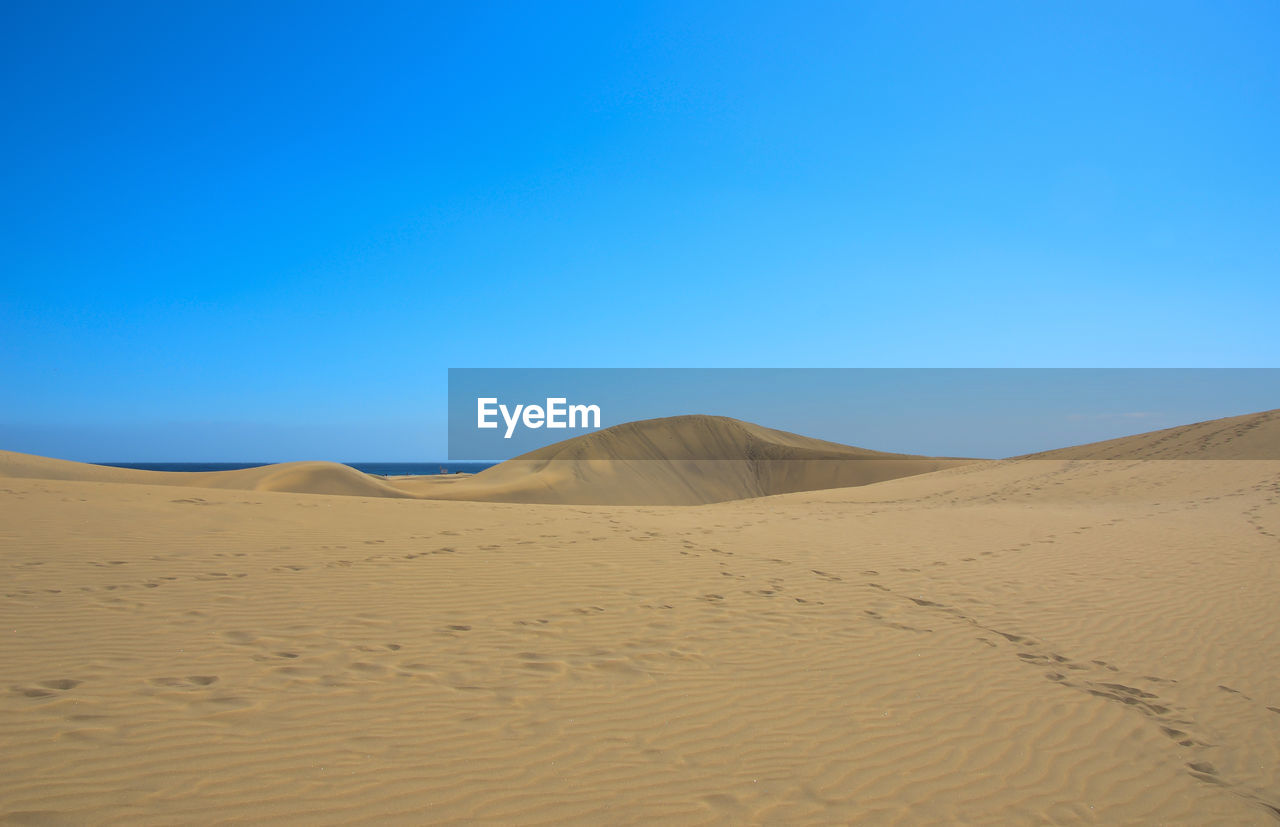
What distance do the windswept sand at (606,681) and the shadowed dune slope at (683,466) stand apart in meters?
31.7

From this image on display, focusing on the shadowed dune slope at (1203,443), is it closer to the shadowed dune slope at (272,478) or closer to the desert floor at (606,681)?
the desert floor at (606,681)

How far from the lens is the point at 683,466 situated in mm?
50875

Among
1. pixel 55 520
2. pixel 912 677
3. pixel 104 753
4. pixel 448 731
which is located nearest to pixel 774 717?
pixel 912 677

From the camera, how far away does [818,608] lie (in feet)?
22.2

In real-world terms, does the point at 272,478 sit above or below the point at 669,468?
below

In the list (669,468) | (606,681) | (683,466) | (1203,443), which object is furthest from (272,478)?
(1203,443)

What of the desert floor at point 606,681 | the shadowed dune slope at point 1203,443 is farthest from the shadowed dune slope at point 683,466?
the desert floor at point 606,681

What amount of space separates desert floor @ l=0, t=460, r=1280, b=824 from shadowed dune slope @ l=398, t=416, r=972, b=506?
104 feet

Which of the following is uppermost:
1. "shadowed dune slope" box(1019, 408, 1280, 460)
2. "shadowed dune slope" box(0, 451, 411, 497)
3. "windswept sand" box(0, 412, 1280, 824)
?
"shadowed dune slope" box(1019, 408, 1280, 460)

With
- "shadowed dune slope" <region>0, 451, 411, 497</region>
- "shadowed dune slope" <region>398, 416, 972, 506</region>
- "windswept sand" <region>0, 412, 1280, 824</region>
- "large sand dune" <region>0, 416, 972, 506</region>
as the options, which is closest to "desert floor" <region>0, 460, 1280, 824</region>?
"windswept sand" <region>0, 412, 1280, 824</region>

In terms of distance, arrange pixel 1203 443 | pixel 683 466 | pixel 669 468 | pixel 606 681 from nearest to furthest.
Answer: pixel 606 681
pixel 1203 443
pixel 669 468
pixel 683 466

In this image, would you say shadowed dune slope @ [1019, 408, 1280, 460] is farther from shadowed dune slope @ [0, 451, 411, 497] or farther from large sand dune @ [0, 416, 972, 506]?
shadowed dune slope @ [0, 451, 411, 497]

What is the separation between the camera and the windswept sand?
10.6 ft

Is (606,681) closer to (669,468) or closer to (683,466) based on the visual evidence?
(669,468)
